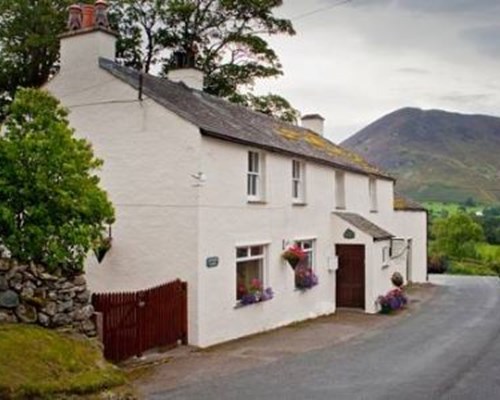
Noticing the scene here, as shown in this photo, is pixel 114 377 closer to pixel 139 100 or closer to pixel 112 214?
pixel 112 214

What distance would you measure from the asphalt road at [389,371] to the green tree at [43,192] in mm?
3228

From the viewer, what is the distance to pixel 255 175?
58.3 feet

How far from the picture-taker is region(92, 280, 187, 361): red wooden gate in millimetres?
12414

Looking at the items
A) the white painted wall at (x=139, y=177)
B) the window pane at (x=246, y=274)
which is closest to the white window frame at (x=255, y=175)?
the window pane at (x=246, y=274)

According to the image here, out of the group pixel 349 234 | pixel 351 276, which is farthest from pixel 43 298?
pixel 351 276

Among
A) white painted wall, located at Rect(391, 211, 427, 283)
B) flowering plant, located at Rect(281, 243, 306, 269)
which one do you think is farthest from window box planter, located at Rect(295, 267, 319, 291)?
white painted wall, located at Rect(391, 211, 427, 283)

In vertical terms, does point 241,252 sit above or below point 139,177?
below

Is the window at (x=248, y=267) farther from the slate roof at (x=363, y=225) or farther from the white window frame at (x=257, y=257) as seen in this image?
the slate roof at (x=363, y=225)

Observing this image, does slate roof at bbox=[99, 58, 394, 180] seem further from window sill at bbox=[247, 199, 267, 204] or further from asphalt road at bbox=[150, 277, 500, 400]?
asphalt road at bbox=[150, 277, 500, 400]

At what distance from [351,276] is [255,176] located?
7092 mm

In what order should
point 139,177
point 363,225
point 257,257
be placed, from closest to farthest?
point 139,177 → point 257,257 → point 363,225

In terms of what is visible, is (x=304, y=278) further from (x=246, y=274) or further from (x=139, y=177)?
(x=139, y=177)

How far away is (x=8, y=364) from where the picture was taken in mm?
8586

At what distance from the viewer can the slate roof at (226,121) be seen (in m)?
16.0
